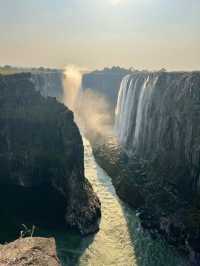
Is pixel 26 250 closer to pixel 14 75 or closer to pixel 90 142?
pixel 14 75

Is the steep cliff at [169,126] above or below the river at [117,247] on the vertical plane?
above

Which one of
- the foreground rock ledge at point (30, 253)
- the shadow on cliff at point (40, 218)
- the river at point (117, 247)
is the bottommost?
the river at point (117, 247)

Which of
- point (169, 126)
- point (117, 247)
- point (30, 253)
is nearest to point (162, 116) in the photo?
point (169, 126)

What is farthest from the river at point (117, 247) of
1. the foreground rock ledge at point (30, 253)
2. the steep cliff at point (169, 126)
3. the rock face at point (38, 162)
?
the foreground rock ledge at point (30, 253)

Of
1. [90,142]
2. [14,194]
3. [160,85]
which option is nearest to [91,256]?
[14,194]

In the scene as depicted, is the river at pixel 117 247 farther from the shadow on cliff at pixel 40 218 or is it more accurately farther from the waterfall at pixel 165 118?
the waterfall at pixel 165 118

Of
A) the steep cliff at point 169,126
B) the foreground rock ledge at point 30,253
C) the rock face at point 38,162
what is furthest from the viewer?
the steep cliff at point 169,126
